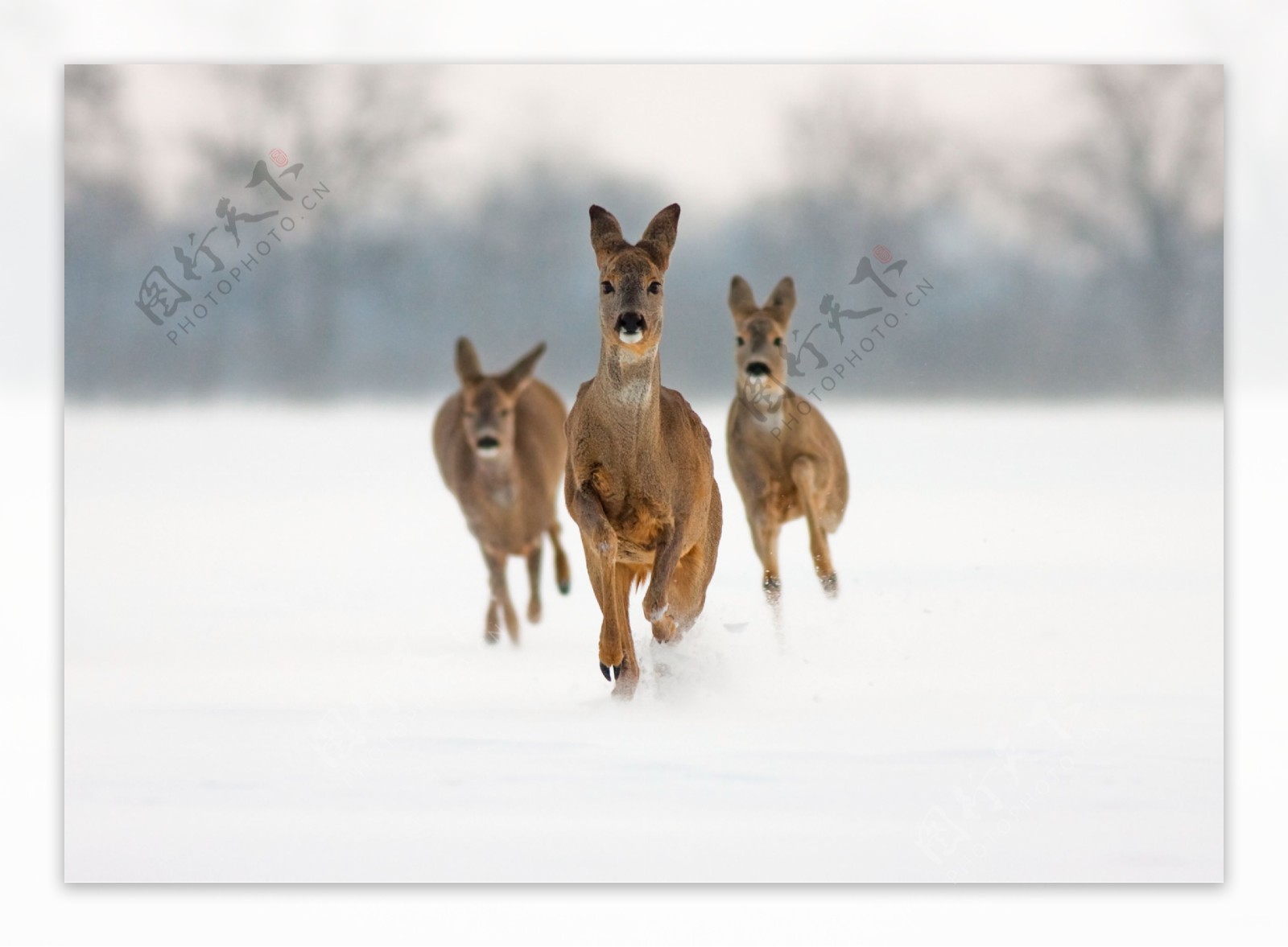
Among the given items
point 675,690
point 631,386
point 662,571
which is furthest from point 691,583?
point 631,386

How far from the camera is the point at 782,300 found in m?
7.11

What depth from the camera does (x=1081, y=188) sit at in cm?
663

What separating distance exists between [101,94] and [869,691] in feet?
10.6

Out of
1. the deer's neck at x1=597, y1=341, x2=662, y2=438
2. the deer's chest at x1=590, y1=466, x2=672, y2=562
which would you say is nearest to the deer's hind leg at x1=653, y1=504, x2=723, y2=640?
the deer's chest at x1=590, y1=466, x2=672, y2=562

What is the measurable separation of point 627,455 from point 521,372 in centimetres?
163

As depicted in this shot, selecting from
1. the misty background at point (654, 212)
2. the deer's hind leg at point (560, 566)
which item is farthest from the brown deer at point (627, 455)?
the deer's hind leg at point (560, 566)

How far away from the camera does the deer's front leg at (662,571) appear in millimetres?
5617

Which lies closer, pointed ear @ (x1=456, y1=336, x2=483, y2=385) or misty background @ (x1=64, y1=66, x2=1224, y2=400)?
misty background @ (x1=64, y1=66, x2=1224, y2=400)

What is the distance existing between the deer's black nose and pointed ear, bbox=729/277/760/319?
1.63 m

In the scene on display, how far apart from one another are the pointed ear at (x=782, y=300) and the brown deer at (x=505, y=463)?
0.91m

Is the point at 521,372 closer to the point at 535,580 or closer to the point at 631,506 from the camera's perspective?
the point at 535,580

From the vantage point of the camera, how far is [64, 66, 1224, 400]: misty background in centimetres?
623

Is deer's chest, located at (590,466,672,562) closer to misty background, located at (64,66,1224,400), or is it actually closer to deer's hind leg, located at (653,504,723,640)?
deer's hind leg, located at (653,504,723,640)

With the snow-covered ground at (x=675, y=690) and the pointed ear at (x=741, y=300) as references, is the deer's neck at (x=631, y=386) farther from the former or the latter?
the pointed ear at (x=741, y=300)
